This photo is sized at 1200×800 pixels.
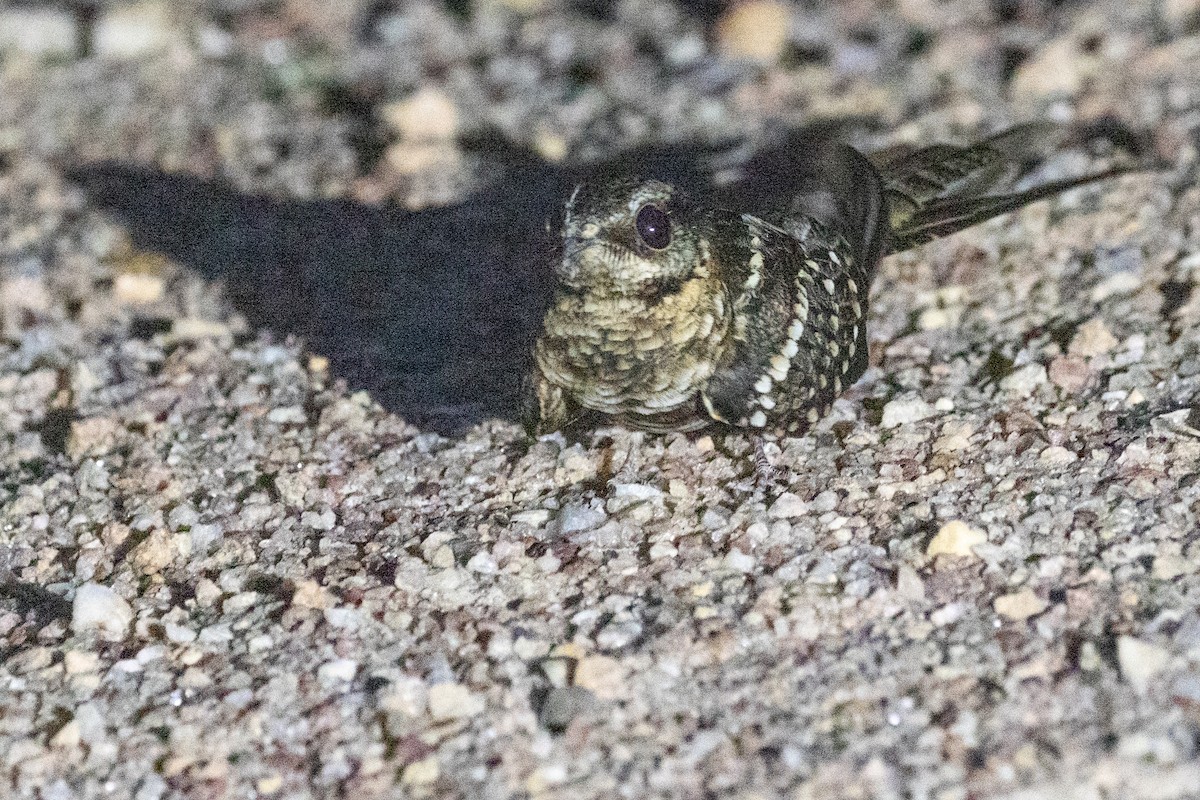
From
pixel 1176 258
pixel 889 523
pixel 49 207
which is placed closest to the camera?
pixel 889 523

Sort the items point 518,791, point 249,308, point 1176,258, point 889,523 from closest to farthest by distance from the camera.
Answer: point 518,791
point 889,523
point 1176,258
point 249,308

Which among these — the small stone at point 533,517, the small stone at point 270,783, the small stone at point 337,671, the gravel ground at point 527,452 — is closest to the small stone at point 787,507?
the gravel ground at point 527,452

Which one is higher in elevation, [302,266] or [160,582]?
[302,266]

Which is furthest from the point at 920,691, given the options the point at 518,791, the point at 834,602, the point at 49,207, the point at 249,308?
the point at 49,207

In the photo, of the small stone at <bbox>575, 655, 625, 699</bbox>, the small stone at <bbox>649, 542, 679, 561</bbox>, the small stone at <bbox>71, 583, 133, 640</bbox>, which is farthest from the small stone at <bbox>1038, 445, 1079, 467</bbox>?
the small stone at <bbox>71, 583, 133, 640</bbox>

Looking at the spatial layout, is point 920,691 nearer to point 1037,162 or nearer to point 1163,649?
Answer: point 1163,649

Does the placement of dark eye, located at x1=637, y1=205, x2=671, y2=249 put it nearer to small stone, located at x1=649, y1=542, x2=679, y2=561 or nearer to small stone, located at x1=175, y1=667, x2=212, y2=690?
small stone, located at x1=649, y1=542, x2=679, y2=561

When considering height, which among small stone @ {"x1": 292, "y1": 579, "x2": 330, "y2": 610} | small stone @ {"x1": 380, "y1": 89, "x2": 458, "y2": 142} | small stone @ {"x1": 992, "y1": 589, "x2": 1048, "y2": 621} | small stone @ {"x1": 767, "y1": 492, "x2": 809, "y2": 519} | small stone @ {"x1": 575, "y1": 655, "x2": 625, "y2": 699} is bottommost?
small stone @ {"x1": 575, "y1": 655, "x2": 625, "y2": 699}
